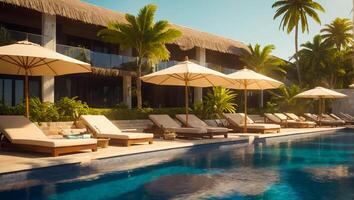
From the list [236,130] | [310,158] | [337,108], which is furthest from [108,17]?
[337,108]

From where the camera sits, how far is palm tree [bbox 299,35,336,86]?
39.6m

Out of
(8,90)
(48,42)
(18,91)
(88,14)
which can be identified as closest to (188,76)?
(48,42)

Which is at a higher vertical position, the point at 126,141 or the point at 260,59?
the point at 260,59

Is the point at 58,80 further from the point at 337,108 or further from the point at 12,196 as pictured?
the point at 337,108

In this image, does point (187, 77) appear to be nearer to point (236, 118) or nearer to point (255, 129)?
point (236, 118)

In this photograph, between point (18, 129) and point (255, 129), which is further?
point (255, 129)

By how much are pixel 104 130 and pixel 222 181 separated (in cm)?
551

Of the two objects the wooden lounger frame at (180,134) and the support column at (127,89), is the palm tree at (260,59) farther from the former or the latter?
the wooden lounger frame at (180,134)

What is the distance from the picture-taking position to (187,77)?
14.8m

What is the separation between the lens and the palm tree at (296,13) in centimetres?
3675

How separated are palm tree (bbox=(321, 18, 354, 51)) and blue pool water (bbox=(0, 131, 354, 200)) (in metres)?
39.0

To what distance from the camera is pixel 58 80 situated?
20.7 metres

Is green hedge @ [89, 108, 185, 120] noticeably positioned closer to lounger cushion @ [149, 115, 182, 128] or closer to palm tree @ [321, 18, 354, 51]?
lounger cushion @ [149, 115, 182, 128]

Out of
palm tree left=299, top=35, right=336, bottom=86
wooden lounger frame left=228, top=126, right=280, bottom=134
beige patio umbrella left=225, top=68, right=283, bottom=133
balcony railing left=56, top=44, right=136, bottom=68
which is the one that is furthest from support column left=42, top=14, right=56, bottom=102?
palm tree left=299, top=35, right=336, bottom=86
